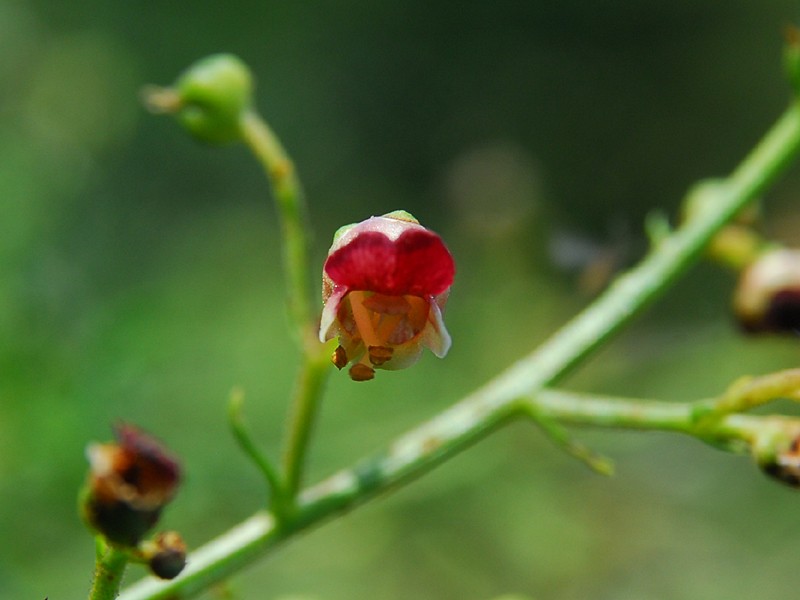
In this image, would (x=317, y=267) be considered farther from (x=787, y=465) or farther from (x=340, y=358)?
(x=340, y=358)

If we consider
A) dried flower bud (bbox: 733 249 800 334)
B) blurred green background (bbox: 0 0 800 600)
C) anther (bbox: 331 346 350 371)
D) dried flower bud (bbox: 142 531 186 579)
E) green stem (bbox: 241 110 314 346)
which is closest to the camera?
anther (bbox: 331 346 350 371)

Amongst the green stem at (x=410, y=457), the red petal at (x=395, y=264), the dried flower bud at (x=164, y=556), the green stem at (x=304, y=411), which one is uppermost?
the red petal at (x=395, y=264)

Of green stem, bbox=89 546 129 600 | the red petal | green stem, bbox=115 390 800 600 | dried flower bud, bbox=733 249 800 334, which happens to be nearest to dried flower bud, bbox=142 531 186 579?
green stem, bbox=89 546 129 600

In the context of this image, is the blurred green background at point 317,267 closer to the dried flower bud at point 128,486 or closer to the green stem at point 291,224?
the green stem at point 291,224

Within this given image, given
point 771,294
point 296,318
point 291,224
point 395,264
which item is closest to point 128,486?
point 395,264

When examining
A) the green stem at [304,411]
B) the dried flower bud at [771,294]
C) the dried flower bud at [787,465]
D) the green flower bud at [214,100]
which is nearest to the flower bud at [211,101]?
the green flower bud at [214,100]

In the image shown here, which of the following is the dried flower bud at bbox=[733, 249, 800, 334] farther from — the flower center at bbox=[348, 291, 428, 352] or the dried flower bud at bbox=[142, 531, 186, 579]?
the dried flower bud at bbox=[142, 531, 186, 579]

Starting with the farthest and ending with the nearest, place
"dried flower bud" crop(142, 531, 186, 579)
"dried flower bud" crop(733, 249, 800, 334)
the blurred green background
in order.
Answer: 1. the blurred green background
2. "dried flower bud" crop(733, 249, 800, 334)
3. "dried flower bud" crop(142, 531, 186, 579)
